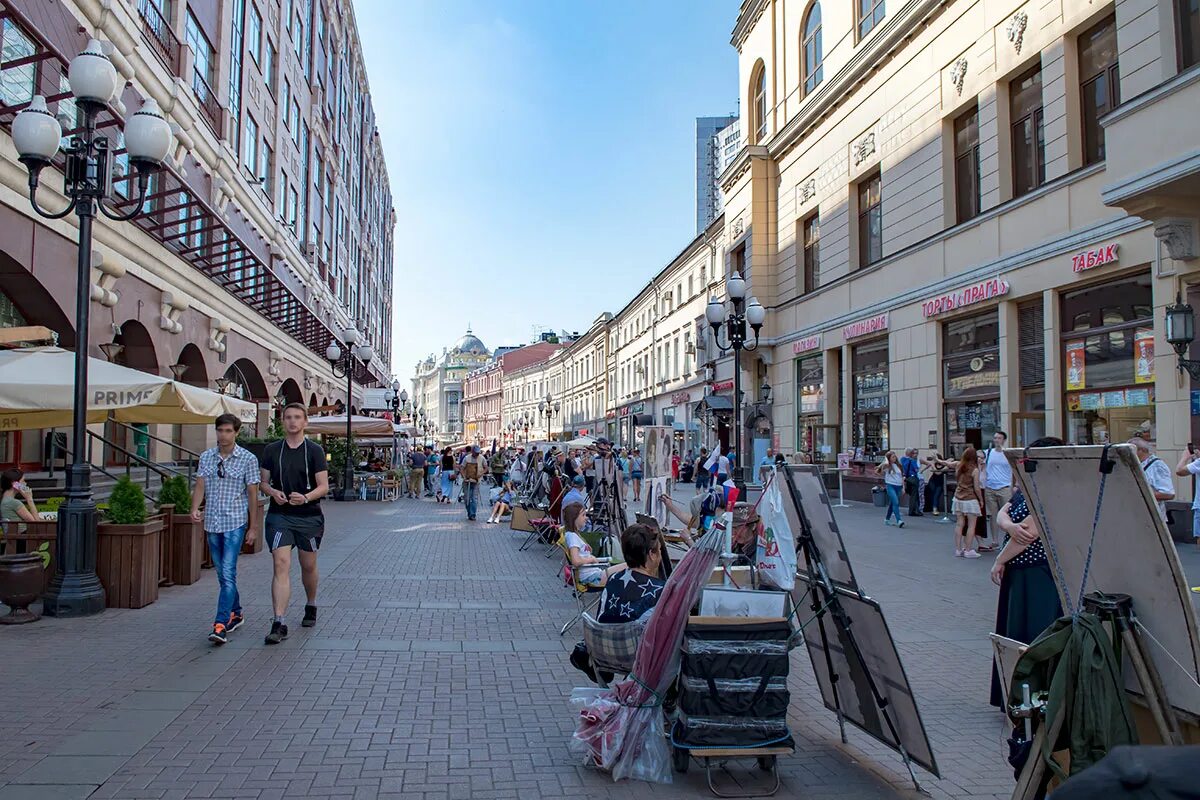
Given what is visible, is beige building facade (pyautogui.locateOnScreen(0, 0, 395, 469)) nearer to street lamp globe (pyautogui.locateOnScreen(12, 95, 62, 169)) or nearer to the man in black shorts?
street lamp globe (pyautogui.locateOnScreen(12, 95, 62, 169))

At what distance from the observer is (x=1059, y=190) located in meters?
16.2

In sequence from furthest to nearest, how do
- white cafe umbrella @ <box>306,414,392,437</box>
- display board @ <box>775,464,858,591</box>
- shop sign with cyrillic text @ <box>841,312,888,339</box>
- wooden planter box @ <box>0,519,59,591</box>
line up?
white cafe umbrella @ <box>306,414,392,437</box>, shop sign with cyrillic text @ <box>841,312,888,339</box>, wooden planter box @ <box>0,519,59,591</box>, display board @ <box>775,464,858,591</box>

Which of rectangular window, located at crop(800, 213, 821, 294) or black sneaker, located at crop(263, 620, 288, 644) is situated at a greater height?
rectangular window, located at crop(800, 213, 821, 294)

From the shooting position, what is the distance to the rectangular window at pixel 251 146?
82.0 ft

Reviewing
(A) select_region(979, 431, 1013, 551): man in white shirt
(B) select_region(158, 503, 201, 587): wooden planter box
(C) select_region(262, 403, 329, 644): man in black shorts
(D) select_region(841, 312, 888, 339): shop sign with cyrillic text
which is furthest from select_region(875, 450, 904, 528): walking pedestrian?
(C) select_region(262, 403, 329, 644): man in black shorts

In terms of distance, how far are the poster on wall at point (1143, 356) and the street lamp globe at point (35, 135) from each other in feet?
51.0

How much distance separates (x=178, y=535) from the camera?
31.6ft

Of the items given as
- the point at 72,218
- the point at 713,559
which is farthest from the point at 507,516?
the point at 713,559

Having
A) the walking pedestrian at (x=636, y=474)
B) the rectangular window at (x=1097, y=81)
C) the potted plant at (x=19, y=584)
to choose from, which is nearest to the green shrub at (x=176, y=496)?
the potted plant at (x=19, y=584)

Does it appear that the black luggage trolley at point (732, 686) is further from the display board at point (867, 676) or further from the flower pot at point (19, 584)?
the flower pot at point (19, 584)

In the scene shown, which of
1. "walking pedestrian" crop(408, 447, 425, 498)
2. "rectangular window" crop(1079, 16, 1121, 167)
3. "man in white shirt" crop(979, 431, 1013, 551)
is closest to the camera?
"man in white shirt" crop(979, 431, 1013, 551)

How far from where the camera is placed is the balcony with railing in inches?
640

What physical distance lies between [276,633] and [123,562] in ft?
7.53

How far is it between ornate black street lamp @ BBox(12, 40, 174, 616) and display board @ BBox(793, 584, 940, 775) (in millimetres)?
6506
